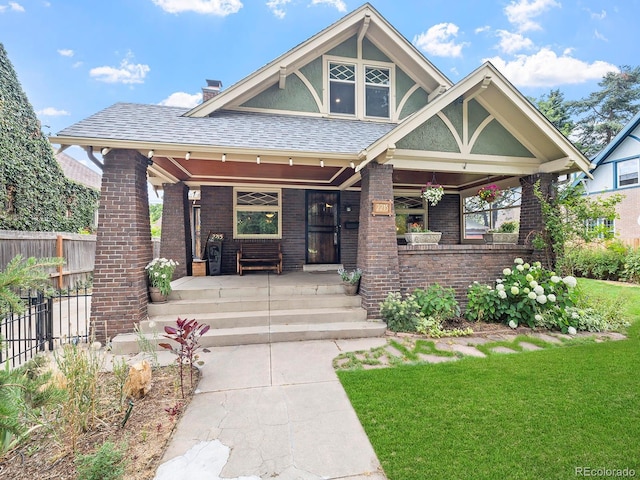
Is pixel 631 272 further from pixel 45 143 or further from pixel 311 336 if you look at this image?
pixel 45 143

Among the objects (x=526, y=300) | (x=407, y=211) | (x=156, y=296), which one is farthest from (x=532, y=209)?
(x=156, y=296)

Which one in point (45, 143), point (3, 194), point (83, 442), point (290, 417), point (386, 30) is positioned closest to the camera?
point (83, 442)

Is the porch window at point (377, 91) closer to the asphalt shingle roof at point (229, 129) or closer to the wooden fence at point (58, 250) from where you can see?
the asphalt shingle roof at point (229, 129)

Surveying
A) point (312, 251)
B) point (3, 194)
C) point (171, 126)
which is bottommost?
point (312, 251)

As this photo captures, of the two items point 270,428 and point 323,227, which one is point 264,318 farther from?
point 323,227

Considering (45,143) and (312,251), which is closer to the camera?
(312,251)

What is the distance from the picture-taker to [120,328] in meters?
4.69

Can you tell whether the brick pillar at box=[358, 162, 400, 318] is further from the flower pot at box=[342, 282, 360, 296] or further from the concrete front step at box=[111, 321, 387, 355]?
the concrete front step at box=[111, 321, 387, 355]

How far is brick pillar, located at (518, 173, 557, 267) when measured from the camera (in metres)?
6.12

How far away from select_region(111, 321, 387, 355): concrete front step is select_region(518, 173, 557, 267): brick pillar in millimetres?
3778

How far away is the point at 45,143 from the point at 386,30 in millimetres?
11027

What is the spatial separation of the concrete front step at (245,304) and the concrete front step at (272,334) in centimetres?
46

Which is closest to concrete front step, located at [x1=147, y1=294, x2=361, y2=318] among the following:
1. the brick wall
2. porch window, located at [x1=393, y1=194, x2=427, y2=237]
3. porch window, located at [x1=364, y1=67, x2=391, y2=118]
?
the brick wall

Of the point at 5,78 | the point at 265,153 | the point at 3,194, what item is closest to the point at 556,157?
the point at 265,153
